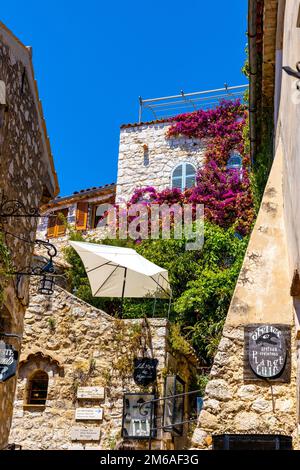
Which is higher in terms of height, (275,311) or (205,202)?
(205,202)

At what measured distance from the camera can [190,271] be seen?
17.0 meters

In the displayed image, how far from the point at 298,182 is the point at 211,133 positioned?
16.0 m

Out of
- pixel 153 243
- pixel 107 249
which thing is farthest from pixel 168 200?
pixel 107 249

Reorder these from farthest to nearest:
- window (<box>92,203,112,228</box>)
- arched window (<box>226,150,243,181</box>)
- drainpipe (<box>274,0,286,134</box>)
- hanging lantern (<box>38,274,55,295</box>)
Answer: window (<box>92,203,112,228</box>)
arched window (<box>226,150,243,181</box>)
drainpipe (<box>274,0,286,134</box>)
hanging lantern (<box>38,274,55,295</box>)

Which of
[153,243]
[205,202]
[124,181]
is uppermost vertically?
[124,181]

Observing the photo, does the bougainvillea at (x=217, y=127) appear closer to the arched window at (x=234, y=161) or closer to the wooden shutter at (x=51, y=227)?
the arched window at (x=234, y=161)

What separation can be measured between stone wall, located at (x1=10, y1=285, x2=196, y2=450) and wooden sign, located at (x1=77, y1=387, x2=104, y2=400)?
81 millimetres

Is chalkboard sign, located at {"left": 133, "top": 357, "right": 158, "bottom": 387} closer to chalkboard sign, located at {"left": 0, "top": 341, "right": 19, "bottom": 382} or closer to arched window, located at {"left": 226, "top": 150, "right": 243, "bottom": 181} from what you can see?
chalkboard sign, located at {"left": 0, "top": 341, "right": 19, "bottom": 382}

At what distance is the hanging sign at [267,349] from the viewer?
7977 millimetres

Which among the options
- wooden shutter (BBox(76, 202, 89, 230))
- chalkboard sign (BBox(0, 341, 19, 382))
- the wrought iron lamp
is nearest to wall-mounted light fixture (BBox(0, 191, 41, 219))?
the wrought iron lamp

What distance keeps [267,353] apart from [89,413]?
158 inches

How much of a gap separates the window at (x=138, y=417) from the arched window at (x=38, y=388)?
1635 millimetres

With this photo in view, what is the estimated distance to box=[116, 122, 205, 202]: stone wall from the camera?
2147 cm

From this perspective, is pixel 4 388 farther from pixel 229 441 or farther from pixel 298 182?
pixel 298 182
